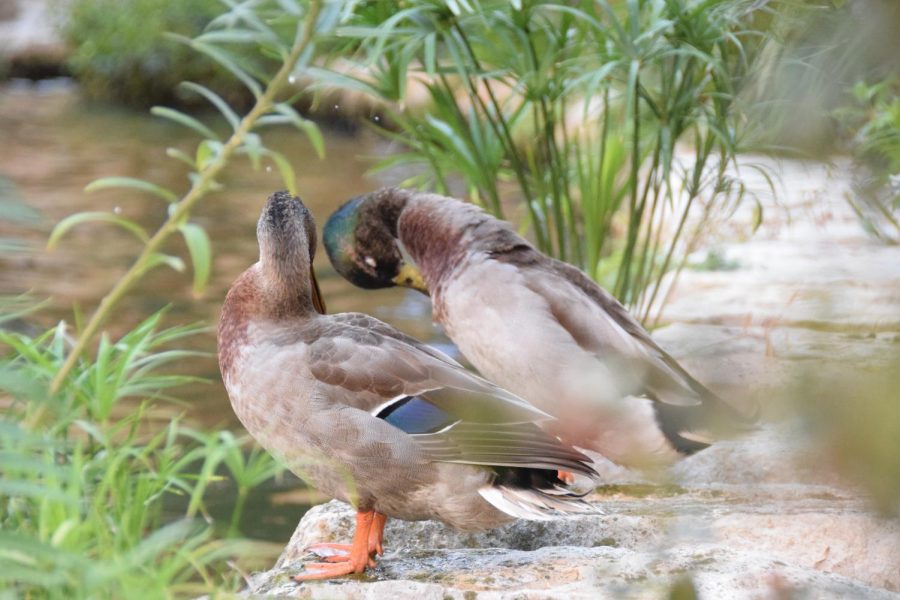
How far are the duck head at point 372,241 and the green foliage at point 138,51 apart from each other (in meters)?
12.2

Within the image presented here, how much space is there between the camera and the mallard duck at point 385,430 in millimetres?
2186

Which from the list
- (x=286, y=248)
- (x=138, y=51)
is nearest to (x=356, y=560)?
(x=286, y=248)

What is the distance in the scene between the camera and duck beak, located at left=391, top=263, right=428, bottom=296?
11.5 feet

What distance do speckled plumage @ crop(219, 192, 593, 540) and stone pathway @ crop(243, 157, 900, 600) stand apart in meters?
0.14

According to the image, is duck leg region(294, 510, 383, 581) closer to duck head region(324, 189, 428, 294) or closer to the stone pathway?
the stone pathway

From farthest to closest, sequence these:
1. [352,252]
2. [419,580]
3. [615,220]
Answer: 1. [615,220]
2. [352,252]
3. [419,580]

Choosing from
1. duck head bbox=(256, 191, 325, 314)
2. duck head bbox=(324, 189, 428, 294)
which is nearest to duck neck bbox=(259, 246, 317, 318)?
duck head bbox=(256, 191, 325, 314)

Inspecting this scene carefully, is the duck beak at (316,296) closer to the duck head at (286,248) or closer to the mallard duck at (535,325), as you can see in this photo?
the duck head at (286,248)

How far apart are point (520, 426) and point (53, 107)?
1340 centimetres

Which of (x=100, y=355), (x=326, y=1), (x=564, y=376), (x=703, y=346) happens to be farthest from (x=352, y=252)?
(x=703, y=346)

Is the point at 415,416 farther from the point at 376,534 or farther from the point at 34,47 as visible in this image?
the point at 34,47

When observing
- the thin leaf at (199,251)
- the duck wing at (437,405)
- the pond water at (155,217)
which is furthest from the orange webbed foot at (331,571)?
the pond water at (155,217)

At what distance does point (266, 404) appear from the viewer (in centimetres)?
220

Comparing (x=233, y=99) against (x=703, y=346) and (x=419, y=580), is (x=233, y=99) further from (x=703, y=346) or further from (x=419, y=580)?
(x=703, y=346)
